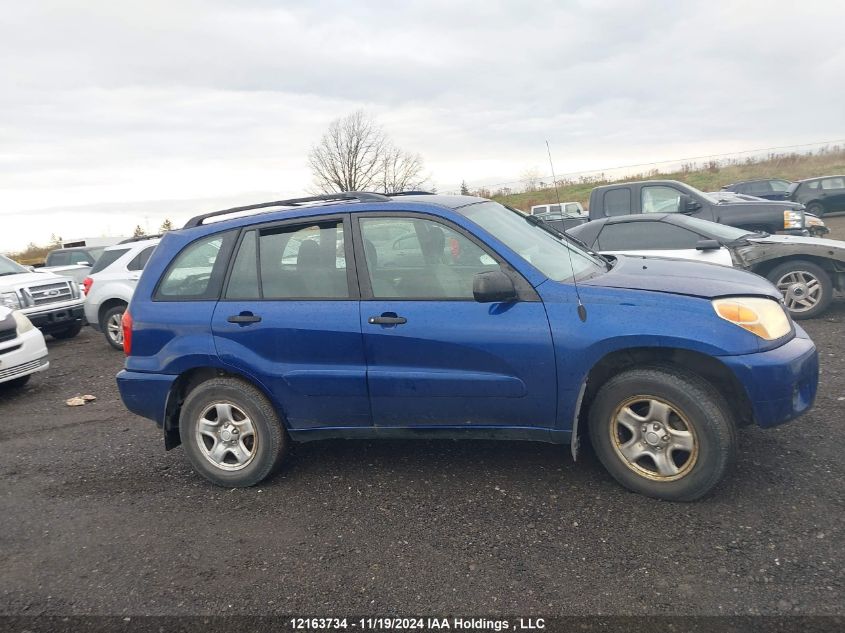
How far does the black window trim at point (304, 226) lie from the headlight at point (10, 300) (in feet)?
24.9

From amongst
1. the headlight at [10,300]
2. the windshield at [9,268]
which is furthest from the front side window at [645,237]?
the windshield at [9,268]

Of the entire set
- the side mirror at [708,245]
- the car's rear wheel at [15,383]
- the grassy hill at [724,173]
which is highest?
the grassy hill at [724,173]

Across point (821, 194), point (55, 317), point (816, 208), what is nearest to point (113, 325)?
point (55, 317)

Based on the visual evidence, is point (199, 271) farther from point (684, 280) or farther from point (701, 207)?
point (701, 207)

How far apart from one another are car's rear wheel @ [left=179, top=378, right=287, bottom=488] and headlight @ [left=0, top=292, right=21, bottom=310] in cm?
745

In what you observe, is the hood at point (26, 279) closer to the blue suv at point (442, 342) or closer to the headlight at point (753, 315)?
the blue suv at point (442, 342)

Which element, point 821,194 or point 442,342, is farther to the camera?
point 821,194

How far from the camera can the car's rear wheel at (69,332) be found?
10.9 meters

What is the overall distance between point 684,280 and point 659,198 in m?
6.97

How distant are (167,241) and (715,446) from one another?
3685mm

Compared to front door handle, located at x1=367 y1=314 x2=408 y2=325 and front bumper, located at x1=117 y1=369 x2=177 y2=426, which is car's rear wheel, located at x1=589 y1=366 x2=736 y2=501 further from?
front bumper, located at x1=117 y1=369 x2=177 y2=426

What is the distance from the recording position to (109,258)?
9.81 meters

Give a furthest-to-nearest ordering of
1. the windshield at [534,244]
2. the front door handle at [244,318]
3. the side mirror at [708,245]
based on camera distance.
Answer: the side mirror at [708,245]
the front door handle at [244,318]
the windshield at [534,244]

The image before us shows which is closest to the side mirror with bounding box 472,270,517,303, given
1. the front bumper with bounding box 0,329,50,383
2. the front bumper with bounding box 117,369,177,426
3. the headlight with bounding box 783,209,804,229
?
the front bumper with bounding box 117,369,177,426
